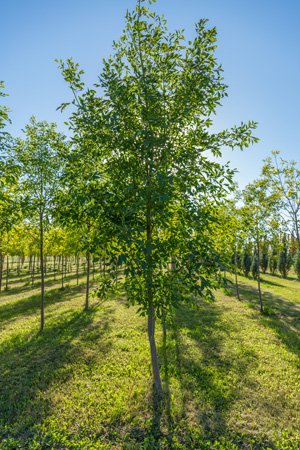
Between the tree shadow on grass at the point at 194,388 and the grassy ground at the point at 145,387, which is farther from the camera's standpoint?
the tree shadow on grass at the point at 194,388

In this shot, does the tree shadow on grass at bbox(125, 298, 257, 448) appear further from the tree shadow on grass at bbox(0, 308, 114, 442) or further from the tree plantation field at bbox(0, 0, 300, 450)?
the tree shadow on grass at bbox(0, 308, 114, 442)

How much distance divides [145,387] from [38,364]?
3.86 meters

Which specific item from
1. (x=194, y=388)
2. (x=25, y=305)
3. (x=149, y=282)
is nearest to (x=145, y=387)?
(x=194, y=388)

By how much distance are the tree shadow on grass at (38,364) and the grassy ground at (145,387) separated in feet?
0.10

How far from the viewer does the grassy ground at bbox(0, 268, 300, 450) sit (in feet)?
14.5

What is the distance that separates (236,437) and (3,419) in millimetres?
5236

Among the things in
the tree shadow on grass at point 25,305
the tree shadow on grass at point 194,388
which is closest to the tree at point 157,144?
the tree shadow on grass at point 194,388

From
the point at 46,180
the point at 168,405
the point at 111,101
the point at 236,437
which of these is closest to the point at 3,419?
the point at 168,405

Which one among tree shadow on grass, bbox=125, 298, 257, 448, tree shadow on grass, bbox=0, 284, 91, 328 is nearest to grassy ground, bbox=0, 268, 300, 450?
tree shadow on grass, bbox=125, 298, 257, 448

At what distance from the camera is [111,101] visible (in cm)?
457

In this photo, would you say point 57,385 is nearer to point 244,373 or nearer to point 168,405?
point 168,405

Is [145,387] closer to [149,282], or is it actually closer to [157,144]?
[149,282]

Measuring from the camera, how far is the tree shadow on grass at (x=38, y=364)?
4988mm

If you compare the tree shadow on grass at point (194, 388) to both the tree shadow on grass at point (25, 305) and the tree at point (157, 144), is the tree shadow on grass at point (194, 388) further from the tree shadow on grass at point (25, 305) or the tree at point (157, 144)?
the tree shadow on grass at point (25, 305)
